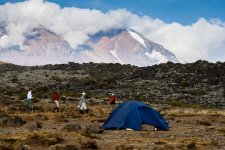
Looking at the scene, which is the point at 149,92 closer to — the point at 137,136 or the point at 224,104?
the point at 224,104

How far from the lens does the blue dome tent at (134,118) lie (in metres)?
30.1

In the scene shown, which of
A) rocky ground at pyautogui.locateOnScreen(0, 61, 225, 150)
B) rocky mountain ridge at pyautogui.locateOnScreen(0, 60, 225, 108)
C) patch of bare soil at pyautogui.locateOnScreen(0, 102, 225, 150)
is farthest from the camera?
rocky mountain ridge at pyautogui.locateOnScreen(0, 60, 225, 108)

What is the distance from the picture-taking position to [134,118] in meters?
30.2

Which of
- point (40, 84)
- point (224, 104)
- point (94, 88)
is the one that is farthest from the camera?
point (40, 84)

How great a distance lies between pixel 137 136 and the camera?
26.6 meters

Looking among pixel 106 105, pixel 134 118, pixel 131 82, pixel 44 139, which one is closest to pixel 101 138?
pixel 44 139

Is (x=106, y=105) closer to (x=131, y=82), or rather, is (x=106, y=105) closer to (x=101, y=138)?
(x=131, y=82)

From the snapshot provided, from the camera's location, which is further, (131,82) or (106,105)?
(131,82)

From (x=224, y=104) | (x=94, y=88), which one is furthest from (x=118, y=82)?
(x=224, y=104)

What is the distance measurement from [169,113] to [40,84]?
40.8 metres

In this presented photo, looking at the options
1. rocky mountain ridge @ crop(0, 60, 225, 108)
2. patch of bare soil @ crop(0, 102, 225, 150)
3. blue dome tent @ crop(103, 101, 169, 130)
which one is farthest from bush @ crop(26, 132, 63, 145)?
rocky mountain ridge @ crop(0, 60, 225, 108)

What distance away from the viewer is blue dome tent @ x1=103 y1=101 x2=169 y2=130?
3008 centimetres

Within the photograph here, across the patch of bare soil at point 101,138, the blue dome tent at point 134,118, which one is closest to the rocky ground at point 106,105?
the patch of bare soil at point 101,138

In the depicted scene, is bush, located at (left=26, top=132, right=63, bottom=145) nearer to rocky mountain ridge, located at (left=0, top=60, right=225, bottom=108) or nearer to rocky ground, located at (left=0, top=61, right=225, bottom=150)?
rocky ground, located at (left=0, top=61, right=225, bottom=150)
